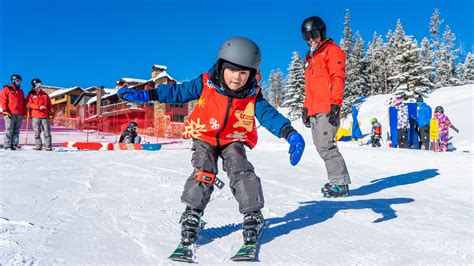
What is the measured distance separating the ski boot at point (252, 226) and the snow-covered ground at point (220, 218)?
0.34 ft

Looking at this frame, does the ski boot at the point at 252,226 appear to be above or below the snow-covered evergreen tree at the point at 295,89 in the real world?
below

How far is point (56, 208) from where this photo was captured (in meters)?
3.13

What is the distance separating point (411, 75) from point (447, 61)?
94.7 feet

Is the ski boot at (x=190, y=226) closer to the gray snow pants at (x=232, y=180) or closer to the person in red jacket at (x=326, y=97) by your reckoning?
the gray snow pants at (x=232, y=180)

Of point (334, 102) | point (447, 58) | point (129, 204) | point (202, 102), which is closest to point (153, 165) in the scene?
point (129, 204)

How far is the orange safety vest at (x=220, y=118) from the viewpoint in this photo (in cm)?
258

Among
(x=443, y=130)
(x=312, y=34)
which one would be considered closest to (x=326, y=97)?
(x=312, y=34)

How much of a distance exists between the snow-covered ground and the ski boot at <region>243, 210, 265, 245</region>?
104mm

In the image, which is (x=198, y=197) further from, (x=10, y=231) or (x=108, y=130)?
(x=108, y=130)

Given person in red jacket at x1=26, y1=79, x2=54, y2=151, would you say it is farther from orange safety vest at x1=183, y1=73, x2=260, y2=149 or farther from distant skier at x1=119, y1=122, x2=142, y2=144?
orange safety vest at x1=183, y1=73, x2=260, y2=149

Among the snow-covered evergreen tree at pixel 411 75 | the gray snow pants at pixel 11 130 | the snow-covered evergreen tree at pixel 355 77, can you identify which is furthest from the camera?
the snow-covered evergreen tree at pixel 355 77

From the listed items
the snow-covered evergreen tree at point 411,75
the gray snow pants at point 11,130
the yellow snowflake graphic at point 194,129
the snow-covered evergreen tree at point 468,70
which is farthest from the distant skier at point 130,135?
the snow-covered evergreen tree at point 468,70

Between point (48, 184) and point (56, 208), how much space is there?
137cm

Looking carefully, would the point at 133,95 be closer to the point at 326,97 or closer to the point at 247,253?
the point at 247,253
